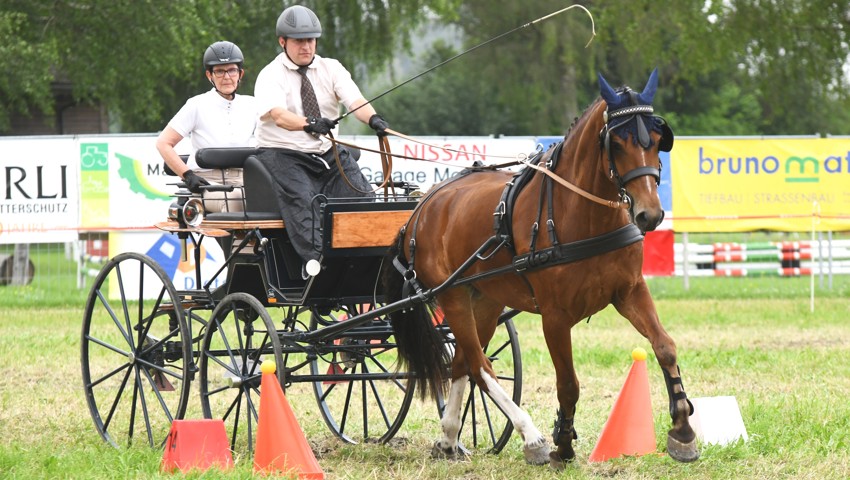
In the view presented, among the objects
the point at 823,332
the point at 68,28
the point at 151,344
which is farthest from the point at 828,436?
the point at 68,28

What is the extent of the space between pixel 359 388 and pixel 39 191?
22.9 ft

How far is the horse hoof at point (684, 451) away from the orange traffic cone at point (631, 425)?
648 millimetres

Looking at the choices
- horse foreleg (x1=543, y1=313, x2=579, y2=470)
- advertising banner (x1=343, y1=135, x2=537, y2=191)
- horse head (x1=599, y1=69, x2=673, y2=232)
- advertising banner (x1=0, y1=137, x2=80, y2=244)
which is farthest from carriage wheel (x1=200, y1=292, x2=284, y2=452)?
advertising banner (x1=0, y1=137, x2=80, y2=244)

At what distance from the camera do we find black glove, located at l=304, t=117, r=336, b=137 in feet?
21.2

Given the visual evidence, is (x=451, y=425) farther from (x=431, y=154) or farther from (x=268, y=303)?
(x=431, y=154)

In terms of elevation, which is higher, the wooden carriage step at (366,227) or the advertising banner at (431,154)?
the advertising banner at (431,154)

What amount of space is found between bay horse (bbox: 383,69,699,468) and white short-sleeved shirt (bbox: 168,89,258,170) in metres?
1.79

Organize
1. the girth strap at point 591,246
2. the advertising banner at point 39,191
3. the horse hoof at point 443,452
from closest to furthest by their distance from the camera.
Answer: the girth strap at point 591,246, the horse hoof at point 443,452, the advertising banner at point 39,191

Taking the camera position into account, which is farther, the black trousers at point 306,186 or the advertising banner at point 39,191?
the advertising banner at point 39,191

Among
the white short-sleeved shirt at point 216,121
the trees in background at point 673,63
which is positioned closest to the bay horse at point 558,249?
the white short-sleeved shirt at point 216,121

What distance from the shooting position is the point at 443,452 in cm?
649

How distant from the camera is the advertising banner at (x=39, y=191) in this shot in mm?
14609

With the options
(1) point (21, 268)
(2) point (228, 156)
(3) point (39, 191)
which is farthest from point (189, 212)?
(1) point (21, 268)

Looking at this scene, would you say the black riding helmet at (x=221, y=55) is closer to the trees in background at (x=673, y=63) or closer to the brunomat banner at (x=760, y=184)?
the brunomat banner at (x=760, y=184)
